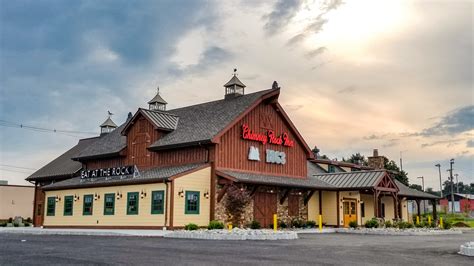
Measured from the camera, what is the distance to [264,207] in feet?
102

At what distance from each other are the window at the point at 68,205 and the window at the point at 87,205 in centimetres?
150

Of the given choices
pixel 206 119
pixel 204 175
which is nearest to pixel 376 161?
pixel 206 119

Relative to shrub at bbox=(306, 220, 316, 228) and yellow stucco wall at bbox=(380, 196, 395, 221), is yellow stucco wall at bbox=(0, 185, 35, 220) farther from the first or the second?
yellow stucco wall at bbox=(380, 196, 395, 221)

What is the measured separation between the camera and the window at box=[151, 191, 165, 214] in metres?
27.1

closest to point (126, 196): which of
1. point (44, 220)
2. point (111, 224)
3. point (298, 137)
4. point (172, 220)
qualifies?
point (111, 224)

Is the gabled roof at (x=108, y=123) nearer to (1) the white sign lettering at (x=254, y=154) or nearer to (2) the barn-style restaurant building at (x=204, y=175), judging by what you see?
(2) the barn-style restaurant building at (x=204, y=175)

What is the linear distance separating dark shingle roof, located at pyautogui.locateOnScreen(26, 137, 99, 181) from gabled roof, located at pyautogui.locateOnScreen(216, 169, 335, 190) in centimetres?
1490

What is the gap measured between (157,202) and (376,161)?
24990 mm

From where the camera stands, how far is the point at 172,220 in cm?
2648

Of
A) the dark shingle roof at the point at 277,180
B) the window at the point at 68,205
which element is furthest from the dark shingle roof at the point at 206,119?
the window at the point at 68,205

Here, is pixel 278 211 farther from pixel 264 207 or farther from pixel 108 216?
pixel 108 216

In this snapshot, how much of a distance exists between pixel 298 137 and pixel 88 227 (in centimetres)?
1485

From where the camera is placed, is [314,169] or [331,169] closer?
[314,169]

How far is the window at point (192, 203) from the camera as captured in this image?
1079 inches
